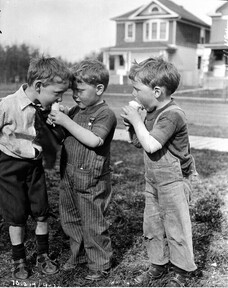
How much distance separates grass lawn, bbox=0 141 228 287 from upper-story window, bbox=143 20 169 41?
1966cm

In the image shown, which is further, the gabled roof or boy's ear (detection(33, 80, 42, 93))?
the gabled roof

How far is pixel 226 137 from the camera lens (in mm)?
8883

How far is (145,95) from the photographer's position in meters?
2.58

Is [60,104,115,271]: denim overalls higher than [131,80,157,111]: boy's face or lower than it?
lower

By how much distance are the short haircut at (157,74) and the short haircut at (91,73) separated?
193 millimetres

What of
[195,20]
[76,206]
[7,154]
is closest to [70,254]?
[76,206]

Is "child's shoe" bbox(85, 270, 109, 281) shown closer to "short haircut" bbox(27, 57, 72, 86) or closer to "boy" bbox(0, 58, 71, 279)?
"boy" bbox(0, 58, 71, 279)

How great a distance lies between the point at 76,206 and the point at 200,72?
735 inches

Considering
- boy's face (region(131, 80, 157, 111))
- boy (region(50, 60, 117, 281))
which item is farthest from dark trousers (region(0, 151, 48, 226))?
boy's face (region(131, 80, 157, 111))

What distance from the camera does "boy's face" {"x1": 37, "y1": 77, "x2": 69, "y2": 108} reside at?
2.59 metres

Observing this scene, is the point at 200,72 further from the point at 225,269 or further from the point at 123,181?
the point at 225,269

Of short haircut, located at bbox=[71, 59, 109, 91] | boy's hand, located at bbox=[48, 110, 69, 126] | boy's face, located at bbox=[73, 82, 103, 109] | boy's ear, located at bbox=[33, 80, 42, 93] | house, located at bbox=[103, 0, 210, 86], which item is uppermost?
house, located at bbox=[103, 0, 210, 86]

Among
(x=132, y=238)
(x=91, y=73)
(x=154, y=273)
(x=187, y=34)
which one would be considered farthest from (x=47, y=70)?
(x=187, y=34)

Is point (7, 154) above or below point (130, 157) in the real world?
above
